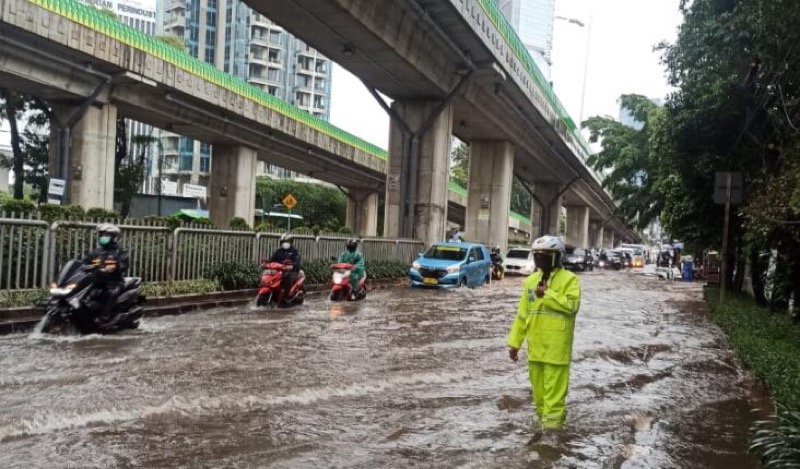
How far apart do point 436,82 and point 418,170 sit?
11.8 ft

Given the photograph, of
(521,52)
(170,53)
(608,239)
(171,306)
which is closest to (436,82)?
(521,52)

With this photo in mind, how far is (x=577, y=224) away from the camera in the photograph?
7019cm

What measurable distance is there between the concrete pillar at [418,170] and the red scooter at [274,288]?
41.7ft

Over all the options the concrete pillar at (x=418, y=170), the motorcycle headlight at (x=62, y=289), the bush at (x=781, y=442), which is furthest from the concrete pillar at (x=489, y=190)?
the bush at (x=781, y=442)

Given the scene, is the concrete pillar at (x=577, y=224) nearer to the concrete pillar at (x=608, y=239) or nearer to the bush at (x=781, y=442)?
the concrete pillar at (x=608, y=239)

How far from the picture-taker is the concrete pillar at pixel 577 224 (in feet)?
227

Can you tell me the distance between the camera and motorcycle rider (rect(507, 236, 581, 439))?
17.0 ft

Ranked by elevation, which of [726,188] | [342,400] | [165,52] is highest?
[165,52]

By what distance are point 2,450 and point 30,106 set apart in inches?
1132

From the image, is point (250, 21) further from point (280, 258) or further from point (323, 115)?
point (280, 258)

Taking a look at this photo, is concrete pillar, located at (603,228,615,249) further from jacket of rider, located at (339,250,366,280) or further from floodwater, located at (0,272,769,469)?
floodwater, located at (0,272,769,469)

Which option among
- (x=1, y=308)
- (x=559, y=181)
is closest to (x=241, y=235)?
(x=1, y=308)

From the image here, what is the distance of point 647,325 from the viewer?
1391cm

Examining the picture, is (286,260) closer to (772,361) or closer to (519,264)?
(772,361)
